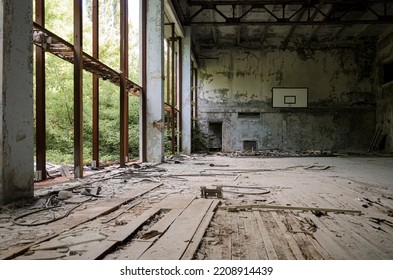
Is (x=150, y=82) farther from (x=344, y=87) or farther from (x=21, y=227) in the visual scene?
(x=344, y=87)

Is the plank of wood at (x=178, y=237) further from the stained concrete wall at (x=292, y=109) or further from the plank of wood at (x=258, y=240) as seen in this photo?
the stained concrete wall at (x=292, y=109)

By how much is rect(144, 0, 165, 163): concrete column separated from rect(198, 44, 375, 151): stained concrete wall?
33.5 ft

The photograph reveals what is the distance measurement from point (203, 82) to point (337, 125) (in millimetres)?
8261

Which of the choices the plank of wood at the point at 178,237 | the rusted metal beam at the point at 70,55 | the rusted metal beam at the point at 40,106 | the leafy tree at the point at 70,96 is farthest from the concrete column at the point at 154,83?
the plank of wood at the point at 178,237

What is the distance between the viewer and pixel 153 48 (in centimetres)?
1002

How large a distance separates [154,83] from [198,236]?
26.1 feet

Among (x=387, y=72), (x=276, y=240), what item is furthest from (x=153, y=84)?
(x=387, y=72)

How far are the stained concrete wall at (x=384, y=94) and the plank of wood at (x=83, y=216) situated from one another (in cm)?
1704

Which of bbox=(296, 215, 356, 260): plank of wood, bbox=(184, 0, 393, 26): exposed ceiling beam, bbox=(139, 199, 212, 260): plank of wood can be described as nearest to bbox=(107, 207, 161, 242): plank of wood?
bbox=(139, 199, 212, 260): plank of wood

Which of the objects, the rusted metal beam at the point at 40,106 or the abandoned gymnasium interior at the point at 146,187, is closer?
the abandoned gymnasium interior at the point at 146,187

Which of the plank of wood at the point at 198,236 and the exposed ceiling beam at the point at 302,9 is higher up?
the exposed ceiling beam at the point at 302,9

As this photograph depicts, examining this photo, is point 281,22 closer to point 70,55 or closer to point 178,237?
point 70,55

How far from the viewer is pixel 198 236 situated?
95.8 inches

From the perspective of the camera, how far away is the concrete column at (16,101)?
3264 mm
